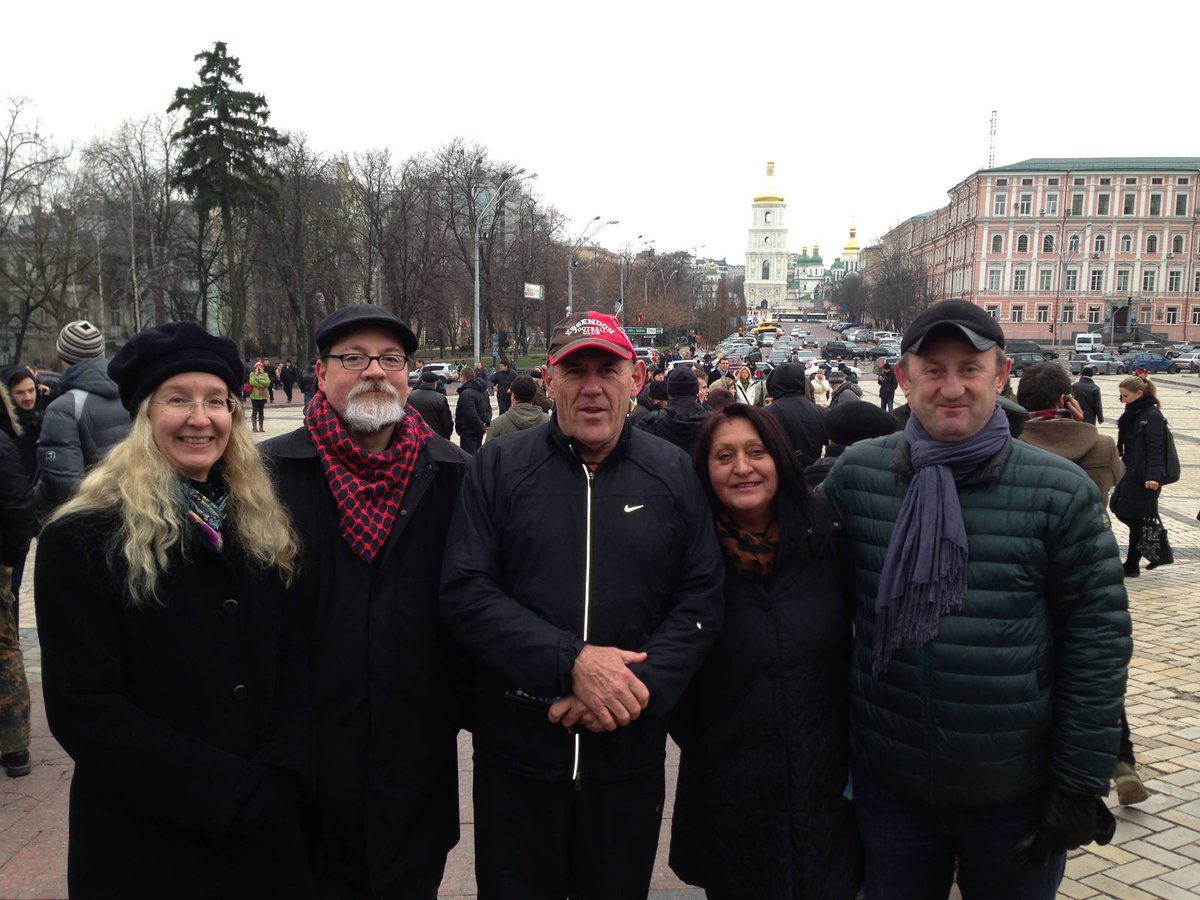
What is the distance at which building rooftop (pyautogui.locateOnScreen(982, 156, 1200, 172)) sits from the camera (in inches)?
3474

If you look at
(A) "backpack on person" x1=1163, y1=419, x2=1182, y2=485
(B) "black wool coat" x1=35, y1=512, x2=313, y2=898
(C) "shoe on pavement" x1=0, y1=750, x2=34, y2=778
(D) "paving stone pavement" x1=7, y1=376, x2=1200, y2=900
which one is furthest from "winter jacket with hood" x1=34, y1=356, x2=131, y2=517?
(A) "backpack on person" x1=1163, y1=419, x2=1182, y2=485

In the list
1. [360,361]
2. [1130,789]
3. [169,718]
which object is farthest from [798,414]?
[169,718]

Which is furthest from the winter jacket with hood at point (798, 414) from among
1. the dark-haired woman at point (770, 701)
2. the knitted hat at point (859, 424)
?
the dark-haired woman at point (770, 701)

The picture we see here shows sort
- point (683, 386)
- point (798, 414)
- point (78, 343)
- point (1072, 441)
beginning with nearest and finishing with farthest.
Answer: point (78, 343)
point (1072, 441)
point (798, 414)
point (683, 386)

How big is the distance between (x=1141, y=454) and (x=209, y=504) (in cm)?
898

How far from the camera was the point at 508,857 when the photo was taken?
2674 mm

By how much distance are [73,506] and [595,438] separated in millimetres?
1389

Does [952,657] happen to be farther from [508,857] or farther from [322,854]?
[322,854]

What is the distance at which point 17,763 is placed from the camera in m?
4.76

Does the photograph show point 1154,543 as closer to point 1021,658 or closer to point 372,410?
point 1021,658

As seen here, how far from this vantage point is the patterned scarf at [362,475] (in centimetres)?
273

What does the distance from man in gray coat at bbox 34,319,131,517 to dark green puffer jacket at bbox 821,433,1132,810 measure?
16.4ft

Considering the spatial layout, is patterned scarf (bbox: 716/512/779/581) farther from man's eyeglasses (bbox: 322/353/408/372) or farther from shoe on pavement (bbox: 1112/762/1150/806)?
shoe on pavement (bbox: 1112/762/1150/806)

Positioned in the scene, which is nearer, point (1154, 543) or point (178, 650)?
point (178, 650)
